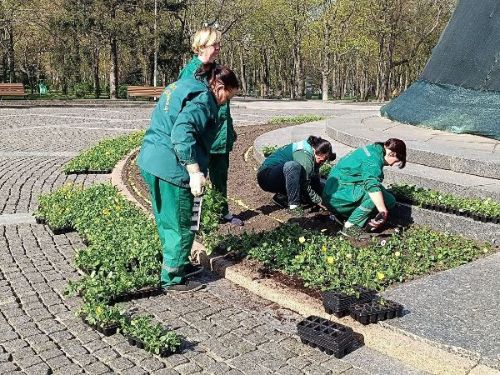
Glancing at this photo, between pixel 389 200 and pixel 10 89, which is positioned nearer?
pixel 389 200

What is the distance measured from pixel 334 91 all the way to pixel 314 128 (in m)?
50.1

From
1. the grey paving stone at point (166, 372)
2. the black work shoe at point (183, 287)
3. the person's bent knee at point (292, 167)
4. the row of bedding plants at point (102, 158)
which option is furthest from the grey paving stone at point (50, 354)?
the row of bedding plants at point (102, 158)

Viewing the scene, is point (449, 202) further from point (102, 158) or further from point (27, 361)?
point (102, 158)

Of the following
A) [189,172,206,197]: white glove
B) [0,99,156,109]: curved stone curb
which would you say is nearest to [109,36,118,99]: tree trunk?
[0,99,156,109]: curved stone curb

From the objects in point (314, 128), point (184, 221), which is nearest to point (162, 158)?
point (184, 221)

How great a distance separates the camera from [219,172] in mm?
6305

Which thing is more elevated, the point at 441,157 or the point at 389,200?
the point at 441,157

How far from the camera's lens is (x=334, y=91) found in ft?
200

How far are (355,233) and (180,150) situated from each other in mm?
2269

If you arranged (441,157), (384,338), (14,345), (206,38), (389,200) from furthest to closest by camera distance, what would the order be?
(441,157) → (389,200) → (206,38) → (14,345) → (384,338)

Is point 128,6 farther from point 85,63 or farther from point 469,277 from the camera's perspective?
point 469,277

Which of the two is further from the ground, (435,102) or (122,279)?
(435,102)

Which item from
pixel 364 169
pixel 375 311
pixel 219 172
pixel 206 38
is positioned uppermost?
pixel 206 38

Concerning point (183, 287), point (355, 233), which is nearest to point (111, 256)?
point (183, 287)
